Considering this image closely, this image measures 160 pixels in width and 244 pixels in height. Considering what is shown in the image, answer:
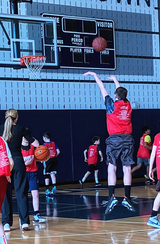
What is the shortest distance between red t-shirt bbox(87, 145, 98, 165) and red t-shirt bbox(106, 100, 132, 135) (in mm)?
8741

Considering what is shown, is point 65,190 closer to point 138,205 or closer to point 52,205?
point 52,205

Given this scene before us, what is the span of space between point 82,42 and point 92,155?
4.09 metres

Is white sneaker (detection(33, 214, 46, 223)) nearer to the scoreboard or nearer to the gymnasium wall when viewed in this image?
the gymnasium wall

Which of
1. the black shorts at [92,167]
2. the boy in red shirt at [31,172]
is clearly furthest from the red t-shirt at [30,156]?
the black shorts at [92,167]

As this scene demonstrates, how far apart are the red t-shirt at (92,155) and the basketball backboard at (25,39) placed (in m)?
4.24

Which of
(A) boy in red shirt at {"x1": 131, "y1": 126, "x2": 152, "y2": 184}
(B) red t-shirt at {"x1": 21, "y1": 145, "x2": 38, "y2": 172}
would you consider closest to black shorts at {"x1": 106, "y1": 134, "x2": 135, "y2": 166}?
(B) red t-shirt at {"x1": 21, "y1": 145, "x2": 38, "y2": 172}

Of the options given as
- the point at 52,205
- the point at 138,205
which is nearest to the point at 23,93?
the point at 52,205

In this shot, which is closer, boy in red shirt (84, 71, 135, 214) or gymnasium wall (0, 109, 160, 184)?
boy in red shirt (84, 71, 135, 214)

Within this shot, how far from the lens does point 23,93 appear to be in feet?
52.7

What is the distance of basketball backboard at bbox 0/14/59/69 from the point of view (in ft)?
39.1

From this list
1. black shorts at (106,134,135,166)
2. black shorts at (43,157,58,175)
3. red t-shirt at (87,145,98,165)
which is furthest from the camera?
red t-shirt at (87,145,98,165)

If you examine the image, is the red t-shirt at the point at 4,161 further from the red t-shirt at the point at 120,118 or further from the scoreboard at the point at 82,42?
the scoreboard at the point at 82,42

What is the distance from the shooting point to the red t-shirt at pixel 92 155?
1614 cm

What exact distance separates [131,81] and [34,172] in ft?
35.8
